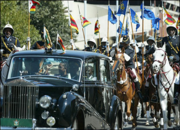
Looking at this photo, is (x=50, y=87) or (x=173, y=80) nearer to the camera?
(x=50, y=87)

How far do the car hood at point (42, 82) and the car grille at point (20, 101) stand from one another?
12cm

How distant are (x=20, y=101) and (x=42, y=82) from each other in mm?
647

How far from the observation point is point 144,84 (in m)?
17.4

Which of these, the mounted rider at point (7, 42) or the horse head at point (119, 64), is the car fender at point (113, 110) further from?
the mounted rider at point (7, 42)

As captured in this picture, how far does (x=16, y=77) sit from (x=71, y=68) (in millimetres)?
1152

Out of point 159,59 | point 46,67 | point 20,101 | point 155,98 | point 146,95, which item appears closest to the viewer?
point 20,101

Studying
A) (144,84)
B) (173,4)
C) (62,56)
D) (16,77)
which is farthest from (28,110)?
(173,4)

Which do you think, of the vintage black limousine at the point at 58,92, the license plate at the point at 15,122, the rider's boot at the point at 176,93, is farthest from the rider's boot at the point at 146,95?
the license plate at the point at 15,122

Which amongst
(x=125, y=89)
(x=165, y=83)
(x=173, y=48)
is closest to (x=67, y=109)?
(x=165, y=83)

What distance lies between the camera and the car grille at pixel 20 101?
7.93 meters

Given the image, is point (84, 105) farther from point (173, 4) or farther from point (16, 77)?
point (173, 4)

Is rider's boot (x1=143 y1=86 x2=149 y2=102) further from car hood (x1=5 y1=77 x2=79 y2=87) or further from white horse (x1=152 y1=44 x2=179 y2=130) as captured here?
car hood (x1=5 y1=77 x2=79 y2=87)

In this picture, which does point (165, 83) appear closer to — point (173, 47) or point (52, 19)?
point (173, 47)

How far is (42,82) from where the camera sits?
8398mm
